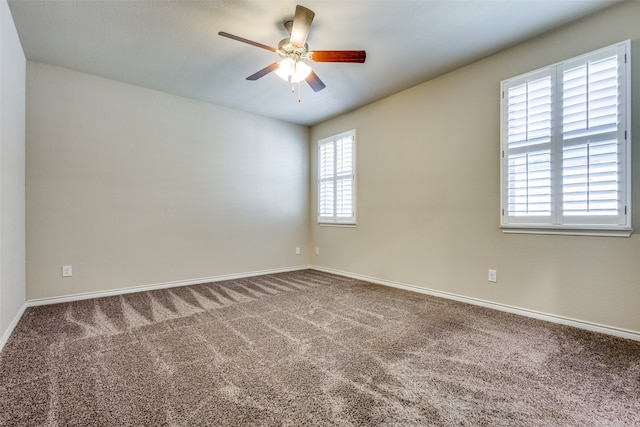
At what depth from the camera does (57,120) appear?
128 inches

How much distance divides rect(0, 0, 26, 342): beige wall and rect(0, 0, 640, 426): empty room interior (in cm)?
4

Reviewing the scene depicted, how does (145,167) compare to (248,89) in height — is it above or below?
below

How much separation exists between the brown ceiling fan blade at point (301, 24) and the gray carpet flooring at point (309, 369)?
2.36m

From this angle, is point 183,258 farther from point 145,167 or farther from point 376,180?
point 376,180

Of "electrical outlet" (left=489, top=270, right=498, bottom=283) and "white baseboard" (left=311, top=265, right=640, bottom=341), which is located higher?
"electrical outlet" (left=489, top=270, right=498, bottom=283)

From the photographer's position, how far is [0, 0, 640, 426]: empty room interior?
5.57 feet

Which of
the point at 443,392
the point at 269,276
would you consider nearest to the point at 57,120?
the point at 269,276

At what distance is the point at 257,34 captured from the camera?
8.74 feet

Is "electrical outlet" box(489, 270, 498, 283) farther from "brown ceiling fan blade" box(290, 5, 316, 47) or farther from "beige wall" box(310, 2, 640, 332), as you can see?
"brown ceiling fan blade" box(290, 5, 316, 47)

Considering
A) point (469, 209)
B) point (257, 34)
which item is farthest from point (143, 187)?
point (469, 209)

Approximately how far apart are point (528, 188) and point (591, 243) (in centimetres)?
66

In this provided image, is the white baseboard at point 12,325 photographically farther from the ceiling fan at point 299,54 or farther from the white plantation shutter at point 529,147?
the white plantation shutter at point 529,147

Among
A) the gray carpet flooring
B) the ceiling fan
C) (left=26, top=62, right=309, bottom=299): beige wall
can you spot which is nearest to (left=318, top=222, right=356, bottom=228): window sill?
(left=26, top=62, right=309, bottom=299): beige wall

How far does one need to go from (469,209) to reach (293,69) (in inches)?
92.1
